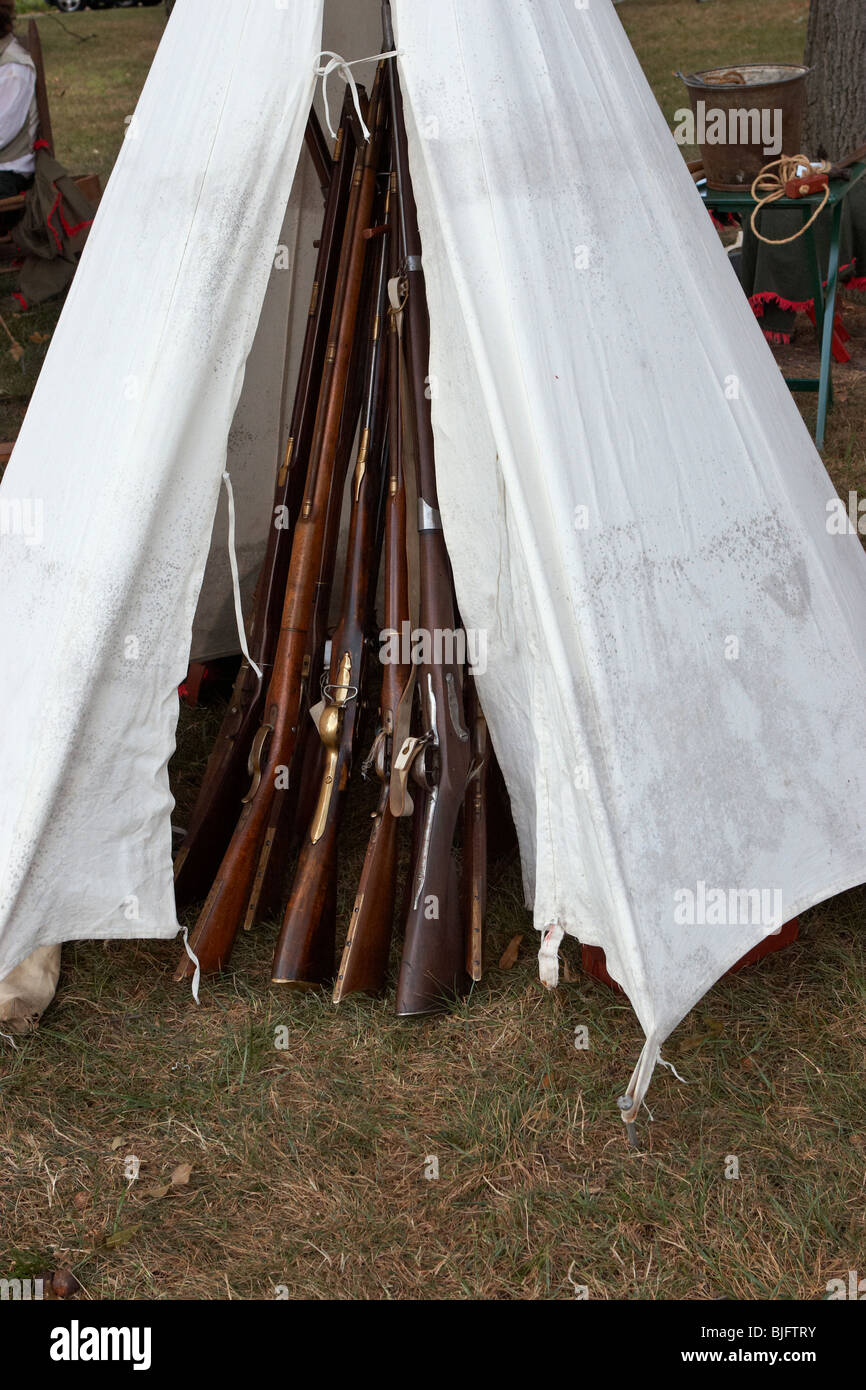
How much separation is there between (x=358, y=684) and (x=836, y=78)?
267 inches

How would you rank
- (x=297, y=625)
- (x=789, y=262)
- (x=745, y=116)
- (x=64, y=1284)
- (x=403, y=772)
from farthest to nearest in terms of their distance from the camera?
(x=789, y=262), (x=745, y=116), (x=297, y=625), (x=403, y=772), (x=64, y=1284)

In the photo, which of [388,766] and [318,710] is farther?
[318,710]

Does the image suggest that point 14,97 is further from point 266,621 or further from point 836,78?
point 266,621

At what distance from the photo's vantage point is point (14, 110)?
8.55 m

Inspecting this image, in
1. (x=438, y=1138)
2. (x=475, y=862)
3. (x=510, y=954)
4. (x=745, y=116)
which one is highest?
(x=745, y=116)

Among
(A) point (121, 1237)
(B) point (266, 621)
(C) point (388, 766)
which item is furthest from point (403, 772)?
(A) point (121, 1237)

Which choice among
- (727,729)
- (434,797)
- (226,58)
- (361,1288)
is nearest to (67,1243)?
(361,1288)

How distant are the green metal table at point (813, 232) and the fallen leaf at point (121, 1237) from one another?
540 cm

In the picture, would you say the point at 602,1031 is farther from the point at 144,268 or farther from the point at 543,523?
the point at 144,268

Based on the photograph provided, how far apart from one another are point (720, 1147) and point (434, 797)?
3.76 feet

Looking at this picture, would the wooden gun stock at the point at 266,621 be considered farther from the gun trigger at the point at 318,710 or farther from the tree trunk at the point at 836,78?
the tree trunk at the point at 836,78

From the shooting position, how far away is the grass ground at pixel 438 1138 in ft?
9.42

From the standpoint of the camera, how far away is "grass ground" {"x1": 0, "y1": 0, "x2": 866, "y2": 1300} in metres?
2.87

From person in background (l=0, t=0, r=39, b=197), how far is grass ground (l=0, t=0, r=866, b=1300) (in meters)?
6.83
